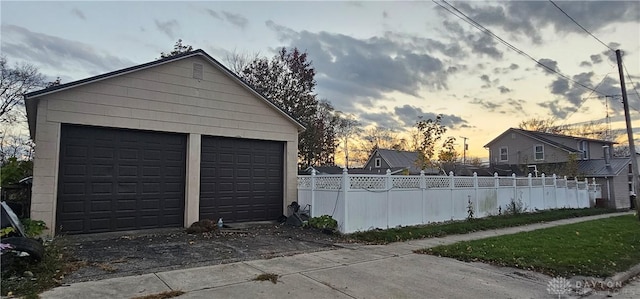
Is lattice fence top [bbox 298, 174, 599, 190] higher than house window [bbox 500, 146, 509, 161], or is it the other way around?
house window [bbox 500, 146, 509, 161]

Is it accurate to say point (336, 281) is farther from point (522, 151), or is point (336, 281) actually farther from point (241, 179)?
point (522, 151)

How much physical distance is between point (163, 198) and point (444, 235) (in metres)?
7.85

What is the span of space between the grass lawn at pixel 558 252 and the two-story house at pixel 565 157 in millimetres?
19151

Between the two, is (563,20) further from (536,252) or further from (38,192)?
(38,192)

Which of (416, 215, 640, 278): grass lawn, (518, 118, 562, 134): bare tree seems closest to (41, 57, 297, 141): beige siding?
(416, 215, 640, 278): grass lawn

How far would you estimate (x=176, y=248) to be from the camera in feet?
24.9

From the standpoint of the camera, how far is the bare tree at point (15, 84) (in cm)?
2153

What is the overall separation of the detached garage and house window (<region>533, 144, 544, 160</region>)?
27.1 metres

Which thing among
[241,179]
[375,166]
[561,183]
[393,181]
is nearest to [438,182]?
[393,181]

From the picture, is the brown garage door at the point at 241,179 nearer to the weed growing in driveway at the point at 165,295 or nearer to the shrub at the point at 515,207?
the weed growing in driveway at the point at 165,295

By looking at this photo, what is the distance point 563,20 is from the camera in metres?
11.6

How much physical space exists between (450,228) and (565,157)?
24.1 m

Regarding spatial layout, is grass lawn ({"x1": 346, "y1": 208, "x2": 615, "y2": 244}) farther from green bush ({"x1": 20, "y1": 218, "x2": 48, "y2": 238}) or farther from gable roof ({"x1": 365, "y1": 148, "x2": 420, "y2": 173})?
gable roof ({"x1": 365, "y1": 148, "x2": 420, "y2": 173})

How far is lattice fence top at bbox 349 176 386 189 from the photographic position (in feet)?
33.5
